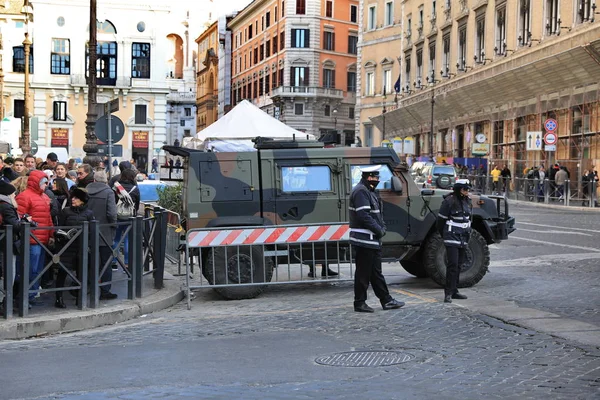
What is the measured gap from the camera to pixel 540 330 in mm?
9867

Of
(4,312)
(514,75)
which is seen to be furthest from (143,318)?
(514,75)

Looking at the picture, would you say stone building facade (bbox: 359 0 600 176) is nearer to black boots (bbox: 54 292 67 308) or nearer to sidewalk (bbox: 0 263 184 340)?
sidewalk (bbox: 0 263 184 340)

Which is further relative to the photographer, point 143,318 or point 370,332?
point 143,318

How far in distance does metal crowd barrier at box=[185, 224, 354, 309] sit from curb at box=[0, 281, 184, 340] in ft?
2.51

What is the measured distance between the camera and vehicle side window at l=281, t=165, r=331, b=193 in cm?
1361

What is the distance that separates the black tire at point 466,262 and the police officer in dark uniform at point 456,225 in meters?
1.04

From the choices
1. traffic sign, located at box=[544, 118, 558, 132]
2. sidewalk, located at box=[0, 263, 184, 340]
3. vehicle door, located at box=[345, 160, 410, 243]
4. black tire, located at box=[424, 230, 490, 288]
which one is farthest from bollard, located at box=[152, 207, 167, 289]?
traffic sign, located at box=[544, 118, 558, 132]

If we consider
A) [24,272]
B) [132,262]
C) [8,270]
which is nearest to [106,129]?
[132,262]

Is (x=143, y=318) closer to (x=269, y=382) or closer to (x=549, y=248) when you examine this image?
(x=269, y=382)

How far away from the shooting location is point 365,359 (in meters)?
8.55

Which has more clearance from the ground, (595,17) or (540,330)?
(595,17)

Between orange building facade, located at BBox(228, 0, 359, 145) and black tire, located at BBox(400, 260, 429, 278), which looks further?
orange building facade, located at BBox(228, 0, 359, 145)

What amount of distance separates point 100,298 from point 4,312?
175cm

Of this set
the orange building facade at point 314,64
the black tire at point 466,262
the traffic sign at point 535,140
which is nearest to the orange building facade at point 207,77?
the orange building facade at point 314,64
